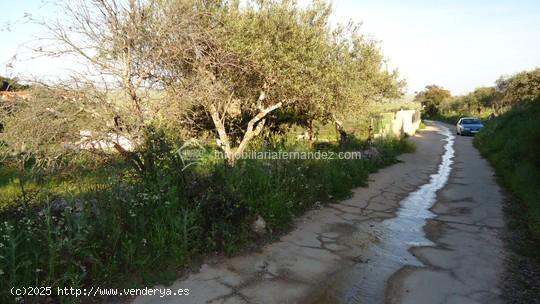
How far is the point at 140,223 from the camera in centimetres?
449

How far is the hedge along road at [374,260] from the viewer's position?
4020 mm

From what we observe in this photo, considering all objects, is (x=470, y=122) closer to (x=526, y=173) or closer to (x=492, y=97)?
(x=526, y=173)

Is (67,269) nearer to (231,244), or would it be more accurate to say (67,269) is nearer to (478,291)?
(231,244)

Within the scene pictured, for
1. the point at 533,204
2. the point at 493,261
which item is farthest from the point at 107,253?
the point at 533,204

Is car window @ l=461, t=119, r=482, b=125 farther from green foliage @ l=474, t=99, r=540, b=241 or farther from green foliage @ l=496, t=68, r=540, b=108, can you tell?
green foliage @ l=474, t=99, r=540, b=241

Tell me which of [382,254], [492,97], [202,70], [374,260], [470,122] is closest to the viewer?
[374,260]

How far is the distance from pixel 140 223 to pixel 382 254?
3.38 m

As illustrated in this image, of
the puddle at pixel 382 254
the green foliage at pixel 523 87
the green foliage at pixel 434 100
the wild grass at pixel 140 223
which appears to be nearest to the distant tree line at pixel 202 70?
the wild grass at pixel 140 223

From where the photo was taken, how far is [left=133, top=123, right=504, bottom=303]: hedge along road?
4020 millimetres

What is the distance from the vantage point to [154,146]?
5.32 metres

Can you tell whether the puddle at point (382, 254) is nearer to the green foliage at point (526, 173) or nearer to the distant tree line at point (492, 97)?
the green foliage at point (526, 173)

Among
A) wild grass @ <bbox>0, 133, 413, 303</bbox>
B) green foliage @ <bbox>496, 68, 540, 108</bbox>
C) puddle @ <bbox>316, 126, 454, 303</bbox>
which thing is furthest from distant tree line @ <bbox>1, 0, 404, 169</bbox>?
green foliage @ <bbox>496, 68, 540, 108</bbox>

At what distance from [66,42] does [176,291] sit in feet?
16.0

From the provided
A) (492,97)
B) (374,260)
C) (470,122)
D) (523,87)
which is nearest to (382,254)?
(374,260)
